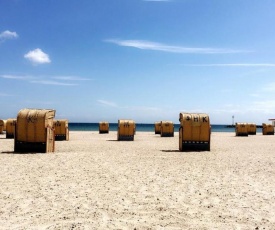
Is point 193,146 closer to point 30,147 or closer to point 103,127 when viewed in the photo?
point 30,147

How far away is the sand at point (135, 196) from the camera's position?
6.22 metres

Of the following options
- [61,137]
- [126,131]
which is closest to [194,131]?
[126,131]

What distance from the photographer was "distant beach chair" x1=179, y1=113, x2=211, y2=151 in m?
19.5

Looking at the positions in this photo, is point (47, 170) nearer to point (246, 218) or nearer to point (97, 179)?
point (97, 179)

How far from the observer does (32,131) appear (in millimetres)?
17078

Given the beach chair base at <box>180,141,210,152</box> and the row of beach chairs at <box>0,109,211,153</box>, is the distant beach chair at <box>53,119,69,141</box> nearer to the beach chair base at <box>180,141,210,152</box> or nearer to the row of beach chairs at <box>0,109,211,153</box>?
the row of beach chairs at <box>0,109,211,153</box>

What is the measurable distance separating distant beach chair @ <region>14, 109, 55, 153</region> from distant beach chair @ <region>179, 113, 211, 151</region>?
765 centimetres

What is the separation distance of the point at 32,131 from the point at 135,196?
10.4 metres

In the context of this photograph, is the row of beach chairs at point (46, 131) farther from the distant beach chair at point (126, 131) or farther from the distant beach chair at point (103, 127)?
the distant beach chair at point (103, 127)

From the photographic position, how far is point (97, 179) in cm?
1031

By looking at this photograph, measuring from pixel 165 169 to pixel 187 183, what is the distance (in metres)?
2.63

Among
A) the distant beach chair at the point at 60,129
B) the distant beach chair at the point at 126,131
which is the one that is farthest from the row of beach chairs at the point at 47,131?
the distant beach chair at the point at 126,131

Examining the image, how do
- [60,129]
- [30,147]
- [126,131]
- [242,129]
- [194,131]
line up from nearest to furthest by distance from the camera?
[30,147] < [194,131] < [60,129] < [126,131] < [242,129]

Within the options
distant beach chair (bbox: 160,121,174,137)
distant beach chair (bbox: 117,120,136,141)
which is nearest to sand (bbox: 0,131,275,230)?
distant beach chair (bbox: 117,120,136,141)
